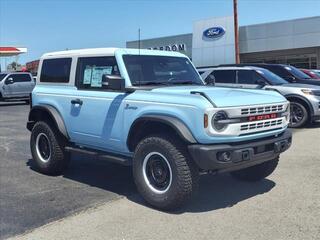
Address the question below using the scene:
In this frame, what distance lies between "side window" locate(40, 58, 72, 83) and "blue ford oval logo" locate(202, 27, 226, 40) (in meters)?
38.5

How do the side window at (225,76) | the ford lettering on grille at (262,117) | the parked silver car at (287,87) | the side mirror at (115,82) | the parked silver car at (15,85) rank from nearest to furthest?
1. the ford lettering on grille at (262,117)
2. the side mirror at (115,82)
3. the parked silver car at (287,87)
4. the side window at (225,76)
5. the parked silver car at (15,85)

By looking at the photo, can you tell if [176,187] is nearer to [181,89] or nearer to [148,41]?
[181,89]

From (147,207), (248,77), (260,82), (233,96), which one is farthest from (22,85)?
(233,96)

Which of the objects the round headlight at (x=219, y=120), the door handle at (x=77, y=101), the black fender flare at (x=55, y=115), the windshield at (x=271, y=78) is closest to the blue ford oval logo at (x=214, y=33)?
the windshield at (x=271, y=78)

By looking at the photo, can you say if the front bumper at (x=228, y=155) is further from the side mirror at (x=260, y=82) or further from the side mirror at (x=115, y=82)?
the side mirror at (x=260, y=82)

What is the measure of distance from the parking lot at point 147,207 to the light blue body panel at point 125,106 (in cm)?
78

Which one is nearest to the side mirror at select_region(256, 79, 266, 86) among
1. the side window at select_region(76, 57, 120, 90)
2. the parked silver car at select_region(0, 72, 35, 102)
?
the side window at select_region(76, 57, 120, 90)

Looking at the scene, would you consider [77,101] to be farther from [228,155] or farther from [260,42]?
[260,42]

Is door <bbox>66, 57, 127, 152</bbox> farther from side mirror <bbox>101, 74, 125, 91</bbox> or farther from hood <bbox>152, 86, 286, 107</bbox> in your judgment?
hood <bbox>152, 86, 286, 107</bbox>

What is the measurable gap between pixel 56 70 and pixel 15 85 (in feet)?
64.6

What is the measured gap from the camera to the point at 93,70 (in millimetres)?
7141

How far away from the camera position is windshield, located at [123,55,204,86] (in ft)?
21.8

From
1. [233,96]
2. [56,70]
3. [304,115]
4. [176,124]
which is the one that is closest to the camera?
[176,124]

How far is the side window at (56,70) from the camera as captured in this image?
299 inches
